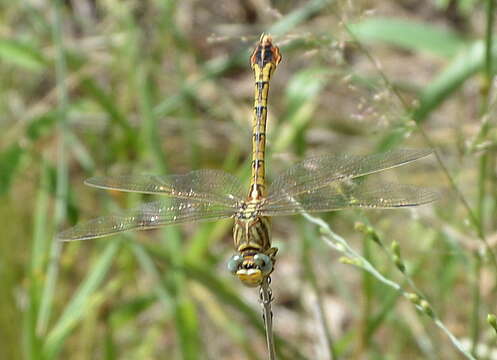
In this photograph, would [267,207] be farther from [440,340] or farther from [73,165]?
[73,165]

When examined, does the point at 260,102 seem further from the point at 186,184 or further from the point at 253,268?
the point at 253,268

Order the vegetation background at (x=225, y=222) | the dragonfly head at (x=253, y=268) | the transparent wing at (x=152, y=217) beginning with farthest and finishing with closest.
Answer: the vegetation background at (x=225, y=222)
the transparent wing at (x=152, y=217)
the dragonfly head at (x=253, y=268)

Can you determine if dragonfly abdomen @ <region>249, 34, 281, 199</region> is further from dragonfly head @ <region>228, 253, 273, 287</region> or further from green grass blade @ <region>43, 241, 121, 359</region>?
green grass blade @ <region>43, 241, 121, 359</region>

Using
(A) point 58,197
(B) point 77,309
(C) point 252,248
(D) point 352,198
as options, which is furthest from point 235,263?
(A) point 58,197

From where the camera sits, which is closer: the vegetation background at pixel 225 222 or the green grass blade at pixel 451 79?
the vegetation background at pixel 225 222

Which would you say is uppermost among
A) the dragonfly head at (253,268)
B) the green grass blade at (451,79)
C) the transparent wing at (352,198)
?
the green grass blade at (451,79)

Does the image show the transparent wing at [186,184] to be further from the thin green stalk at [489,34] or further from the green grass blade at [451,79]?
the green grass blade at [451,79]

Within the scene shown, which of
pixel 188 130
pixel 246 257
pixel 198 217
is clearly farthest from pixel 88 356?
pixel 246 257

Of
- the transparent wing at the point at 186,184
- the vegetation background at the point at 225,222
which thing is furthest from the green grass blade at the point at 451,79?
the transparent wing at the point at 186,184

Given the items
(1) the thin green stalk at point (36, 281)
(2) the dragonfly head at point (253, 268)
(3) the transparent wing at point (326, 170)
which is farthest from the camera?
(1) the thin green stalk at point (36, 281)
